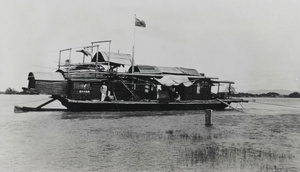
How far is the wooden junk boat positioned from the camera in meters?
22.5

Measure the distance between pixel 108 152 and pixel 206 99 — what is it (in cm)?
2107

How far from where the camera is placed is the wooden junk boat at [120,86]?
22.5 metres

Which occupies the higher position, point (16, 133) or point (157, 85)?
point (157, 85)

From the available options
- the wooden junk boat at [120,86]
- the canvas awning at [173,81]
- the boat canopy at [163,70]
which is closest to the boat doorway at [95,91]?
the wooden junk boat at [120,86]

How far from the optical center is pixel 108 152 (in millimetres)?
9891

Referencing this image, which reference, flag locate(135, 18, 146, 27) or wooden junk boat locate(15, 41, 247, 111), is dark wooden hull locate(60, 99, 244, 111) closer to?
wooden junk boat locate(15, 41, 247, 111)

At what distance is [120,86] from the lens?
26.3 m

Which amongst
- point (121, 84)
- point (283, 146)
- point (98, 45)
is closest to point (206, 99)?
point (121, 84)

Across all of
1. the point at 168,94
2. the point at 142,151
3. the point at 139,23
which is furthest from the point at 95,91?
the point at 142,151

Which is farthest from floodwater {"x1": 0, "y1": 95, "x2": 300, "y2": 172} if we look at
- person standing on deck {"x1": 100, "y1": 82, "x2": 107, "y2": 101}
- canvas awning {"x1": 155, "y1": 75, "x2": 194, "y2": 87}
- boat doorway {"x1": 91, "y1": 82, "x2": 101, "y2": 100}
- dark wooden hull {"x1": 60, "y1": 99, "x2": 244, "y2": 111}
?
canvas awning {"x1": 155, "y1": 75, "x2": 194, "y2": 87}

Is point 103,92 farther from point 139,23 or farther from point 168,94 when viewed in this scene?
point 168,94

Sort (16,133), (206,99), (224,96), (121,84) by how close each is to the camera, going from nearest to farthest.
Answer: (16,133) → (121,84) → (206,99) → (224,96)

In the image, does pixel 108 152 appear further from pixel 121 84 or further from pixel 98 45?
pixel 121 84

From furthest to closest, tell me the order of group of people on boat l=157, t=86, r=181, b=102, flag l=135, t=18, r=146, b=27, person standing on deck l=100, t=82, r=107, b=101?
group of people on boat l=157, t=86, r=181, b=102 < flag l=135, t=18, r=146, b=27 < person standing on deck l=100, t=82, r=107, b=101
